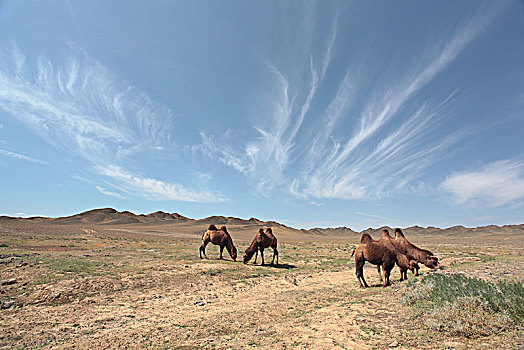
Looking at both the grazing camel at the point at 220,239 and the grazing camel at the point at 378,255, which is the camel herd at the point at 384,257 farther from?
the grazing camel at the point at 220,239

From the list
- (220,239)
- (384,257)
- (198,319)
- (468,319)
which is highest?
→ (220,239)

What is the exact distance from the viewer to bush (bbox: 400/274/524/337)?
4711mm

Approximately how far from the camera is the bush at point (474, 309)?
15.5ft

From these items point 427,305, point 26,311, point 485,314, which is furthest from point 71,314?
point 485,314

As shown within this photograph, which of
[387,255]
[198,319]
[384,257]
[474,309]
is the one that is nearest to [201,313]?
[198,319]

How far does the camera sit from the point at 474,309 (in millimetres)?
5234

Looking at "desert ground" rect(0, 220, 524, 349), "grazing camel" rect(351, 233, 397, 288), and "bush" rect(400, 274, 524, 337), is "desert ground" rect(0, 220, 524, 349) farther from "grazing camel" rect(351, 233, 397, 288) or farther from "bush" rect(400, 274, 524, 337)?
"grazing camel" rect(351, 233, 397, 288)

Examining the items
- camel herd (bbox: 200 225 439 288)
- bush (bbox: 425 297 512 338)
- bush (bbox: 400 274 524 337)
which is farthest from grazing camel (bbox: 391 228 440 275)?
bush (bbox: 425 297 512 338)

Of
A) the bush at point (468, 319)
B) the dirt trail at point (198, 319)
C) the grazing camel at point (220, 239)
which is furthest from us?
the grazing camel at point (220, 239)

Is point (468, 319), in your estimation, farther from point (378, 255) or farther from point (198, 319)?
point (198, 319)

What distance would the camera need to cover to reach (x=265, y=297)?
1002 centimetres

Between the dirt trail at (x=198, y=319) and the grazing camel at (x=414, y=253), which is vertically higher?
the grazing camel at (x=414, y=253)

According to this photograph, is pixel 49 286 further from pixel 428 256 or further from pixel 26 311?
pixel 428 256

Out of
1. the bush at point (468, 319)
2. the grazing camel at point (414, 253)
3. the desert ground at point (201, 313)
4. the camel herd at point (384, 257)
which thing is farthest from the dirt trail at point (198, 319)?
the grazing camel at point (414, 253)
